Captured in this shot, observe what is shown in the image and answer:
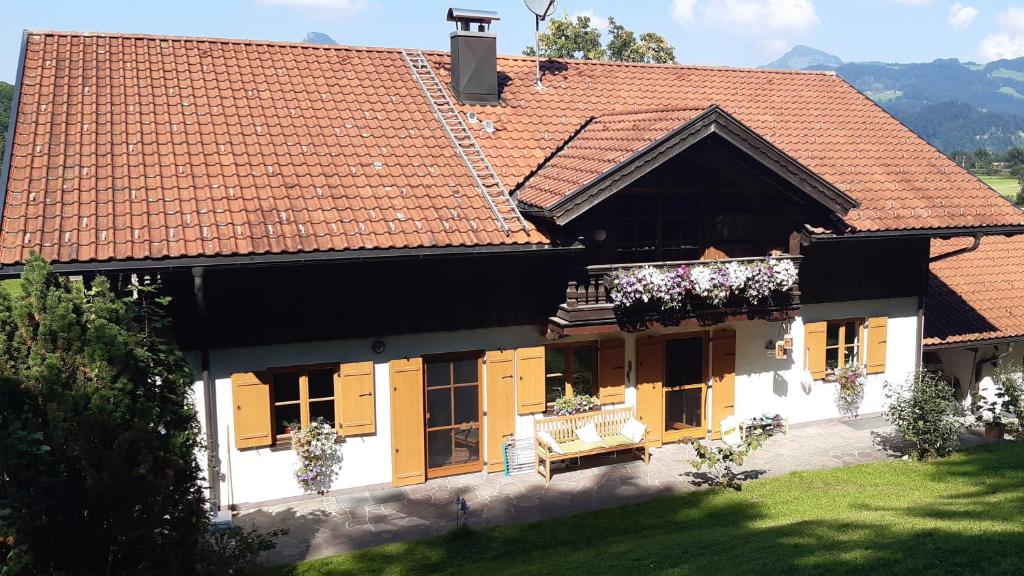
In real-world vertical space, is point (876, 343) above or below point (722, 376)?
above

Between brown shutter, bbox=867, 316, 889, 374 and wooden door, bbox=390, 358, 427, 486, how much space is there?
761 cm

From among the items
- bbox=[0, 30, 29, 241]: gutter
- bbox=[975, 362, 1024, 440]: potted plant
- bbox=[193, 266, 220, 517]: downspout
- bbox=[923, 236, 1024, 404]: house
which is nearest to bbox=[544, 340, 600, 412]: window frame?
bbox=[193, 266, 220, 517]: downspout

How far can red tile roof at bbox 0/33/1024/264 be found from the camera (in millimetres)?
10023

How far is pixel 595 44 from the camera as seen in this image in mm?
32125

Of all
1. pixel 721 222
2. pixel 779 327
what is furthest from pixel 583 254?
pixel 779 327

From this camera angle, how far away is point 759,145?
11477mm

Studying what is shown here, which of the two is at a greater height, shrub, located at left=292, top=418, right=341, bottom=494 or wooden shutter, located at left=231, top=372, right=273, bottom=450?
wooden shutter, located at left=231, top=372, right=273, bottom=450

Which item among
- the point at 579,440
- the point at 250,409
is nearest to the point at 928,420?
the point at 579,440

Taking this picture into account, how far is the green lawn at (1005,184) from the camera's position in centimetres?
8268

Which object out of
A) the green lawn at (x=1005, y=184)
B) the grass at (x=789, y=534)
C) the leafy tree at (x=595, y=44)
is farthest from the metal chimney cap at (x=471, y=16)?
the green lawn at (x=1005, y=184)

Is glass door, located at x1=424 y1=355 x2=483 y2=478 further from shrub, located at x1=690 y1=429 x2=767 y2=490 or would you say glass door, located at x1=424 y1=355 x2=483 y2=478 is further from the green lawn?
the green lawn

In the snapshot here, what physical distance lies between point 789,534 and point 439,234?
5421 mm

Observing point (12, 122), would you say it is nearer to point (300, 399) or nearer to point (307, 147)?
point (307, 147)

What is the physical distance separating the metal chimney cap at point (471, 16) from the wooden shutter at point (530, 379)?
5929mm
